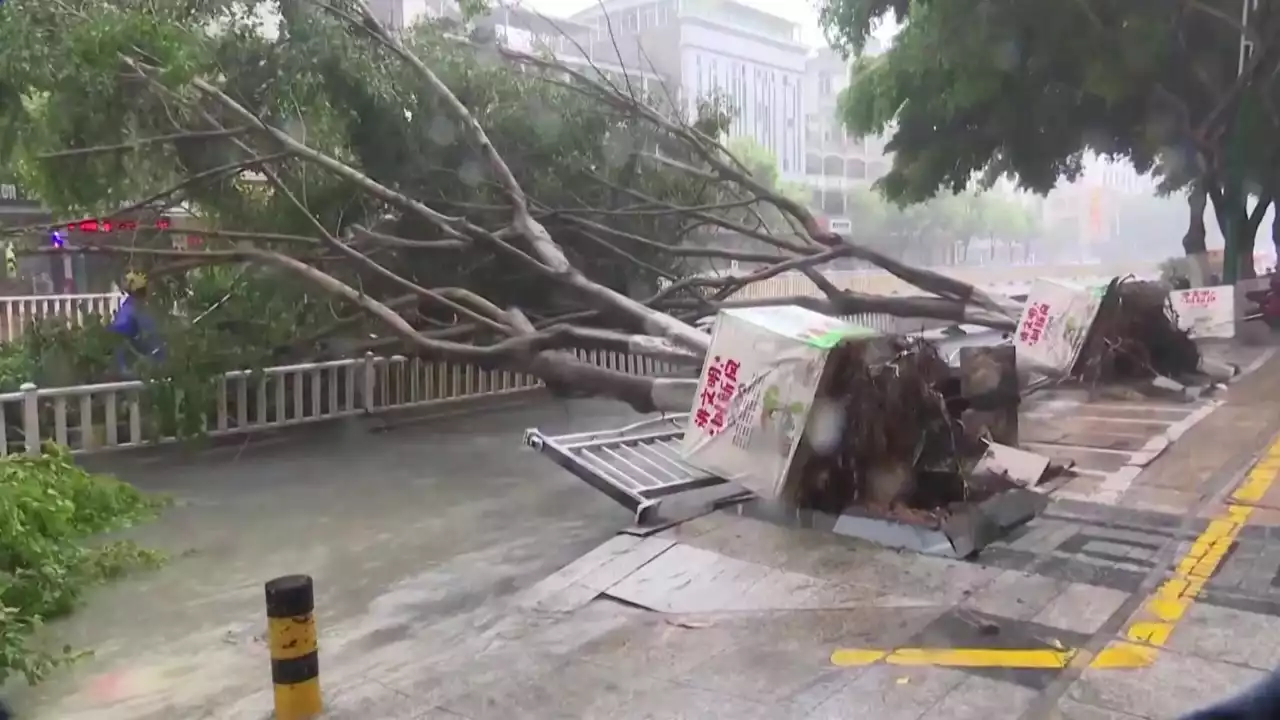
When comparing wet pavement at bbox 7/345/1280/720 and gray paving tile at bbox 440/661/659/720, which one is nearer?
gray paving tile at bbox 440/661/659/720

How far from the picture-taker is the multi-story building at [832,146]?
49.9ft

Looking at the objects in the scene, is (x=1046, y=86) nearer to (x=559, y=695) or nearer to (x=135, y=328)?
(x=135, y=328)

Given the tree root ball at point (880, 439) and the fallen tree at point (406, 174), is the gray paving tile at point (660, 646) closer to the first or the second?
the tree root ball at point (880, 439)

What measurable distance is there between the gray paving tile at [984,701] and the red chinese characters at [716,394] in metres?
2.49

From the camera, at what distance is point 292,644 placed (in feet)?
11.4

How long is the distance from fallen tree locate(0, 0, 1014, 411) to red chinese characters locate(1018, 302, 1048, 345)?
8.13 feet

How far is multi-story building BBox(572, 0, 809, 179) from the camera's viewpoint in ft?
40.8

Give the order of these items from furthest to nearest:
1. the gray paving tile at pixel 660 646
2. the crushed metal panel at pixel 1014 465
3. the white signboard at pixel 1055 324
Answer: the white signboard at pixel 1055 324, the crushed metal panel at pixel 1014 465, the gray paving tile at pixel 660 646

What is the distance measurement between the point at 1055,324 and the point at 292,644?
8658mm

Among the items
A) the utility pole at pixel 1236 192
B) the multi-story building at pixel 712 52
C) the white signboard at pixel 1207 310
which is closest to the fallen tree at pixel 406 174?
the multi-story building at pixel 712 52

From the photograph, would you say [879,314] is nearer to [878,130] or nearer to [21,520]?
[878,130]

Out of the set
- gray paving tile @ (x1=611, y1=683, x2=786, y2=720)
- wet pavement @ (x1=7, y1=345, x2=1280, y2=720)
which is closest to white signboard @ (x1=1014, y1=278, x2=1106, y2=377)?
wet pavement @ (x1=7, y1=345, x2=1280, y2=720)

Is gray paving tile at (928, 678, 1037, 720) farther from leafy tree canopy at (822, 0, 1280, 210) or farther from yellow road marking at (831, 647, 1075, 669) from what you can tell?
leafy tree canopy at (822, 0, 1280, 210)

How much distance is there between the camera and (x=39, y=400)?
7688 millimetres
